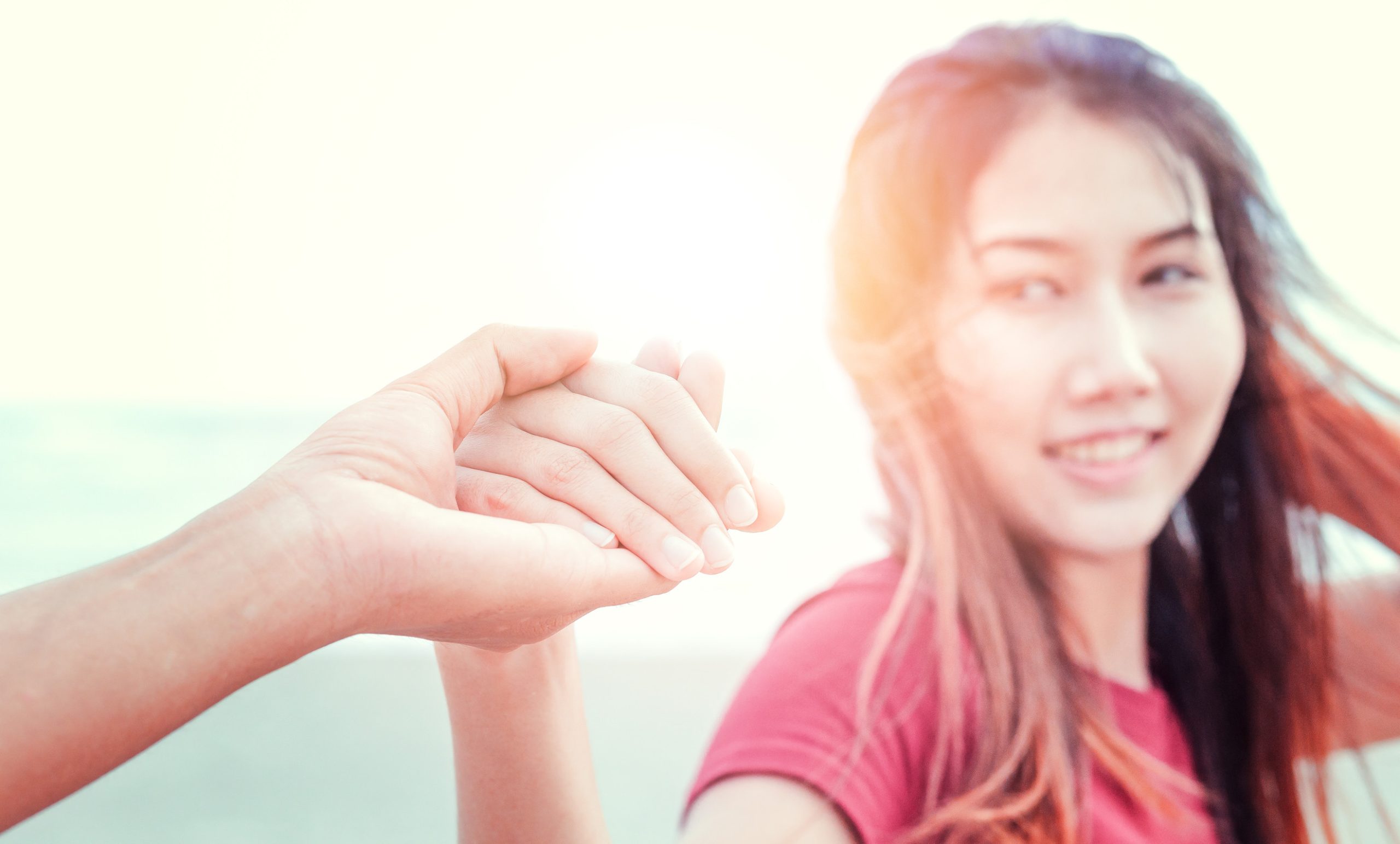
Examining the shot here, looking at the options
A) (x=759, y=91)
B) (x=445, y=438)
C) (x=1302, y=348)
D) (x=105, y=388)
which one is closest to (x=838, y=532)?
(x=759, y=91)

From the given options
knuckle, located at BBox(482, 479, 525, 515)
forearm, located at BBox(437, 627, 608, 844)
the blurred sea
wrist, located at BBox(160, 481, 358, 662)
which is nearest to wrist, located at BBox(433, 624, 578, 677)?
forearm, located at BBox(437, 627, 608, 844)

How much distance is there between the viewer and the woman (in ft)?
4.12

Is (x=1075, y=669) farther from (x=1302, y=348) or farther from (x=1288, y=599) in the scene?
(x=1302, y=348)

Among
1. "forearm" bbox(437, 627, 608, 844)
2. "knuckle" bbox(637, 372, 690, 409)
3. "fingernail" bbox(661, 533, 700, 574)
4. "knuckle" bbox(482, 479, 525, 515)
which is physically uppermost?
"knuckle" bbox(637, 372, 690, 409)

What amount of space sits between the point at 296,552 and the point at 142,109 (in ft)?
34.3

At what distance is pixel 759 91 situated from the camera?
618 centimetres

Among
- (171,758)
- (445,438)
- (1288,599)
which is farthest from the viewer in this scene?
(171,758)

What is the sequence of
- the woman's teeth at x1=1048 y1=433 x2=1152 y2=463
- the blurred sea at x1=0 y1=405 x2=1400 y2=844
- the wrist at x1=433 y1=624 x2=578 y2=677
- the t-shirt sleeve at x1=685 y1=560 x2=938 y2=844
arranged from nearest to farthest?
the wrist at x1=433 y1=624 x2=578 y2=677
the t-shirt sleeve at x1=685 y1=560 x2=938 y2=844
the woman's teeth at x1=1048 y1=433 x2=1152 y2=463
the blurred sea at x1=0 y1=405 x2=1400 y2=844

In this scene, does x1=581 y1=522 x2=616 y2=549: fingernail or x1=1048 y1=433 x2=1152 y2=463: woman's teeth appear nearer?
x1=581 y1=522 x2=616 y2=549: fingernail

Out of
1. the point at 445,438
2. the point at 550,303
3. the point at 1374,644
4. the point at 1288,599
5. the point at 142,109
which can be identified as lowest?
the point at 1374,644

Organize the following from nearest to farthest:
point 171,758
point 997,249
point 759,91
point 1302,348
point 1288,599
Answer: point 997,249
point 1302,348
point 1288,599
point 171,758
point 759,91

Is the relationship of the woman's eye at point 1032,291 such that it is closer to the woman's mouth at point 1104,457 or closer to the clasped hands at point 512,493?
the woman's mouth at point 1104,457

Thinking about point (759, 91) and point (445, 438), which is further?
point (759, 91)

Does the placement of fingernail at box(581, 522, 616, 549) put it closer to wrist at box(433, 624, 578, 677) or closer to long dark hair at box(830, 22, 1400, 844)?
wrist at box(433, 624, 578, 677)
